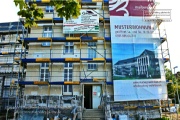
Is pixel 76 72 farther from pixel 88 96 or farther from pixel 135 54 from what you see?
pixel 135 54

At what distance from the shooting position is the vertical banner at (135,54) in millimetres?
14570

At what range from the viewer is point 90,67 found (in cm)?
1544

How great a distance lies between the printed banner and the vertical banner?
52.3 inches

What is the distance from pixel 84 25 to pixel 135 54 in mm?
4647

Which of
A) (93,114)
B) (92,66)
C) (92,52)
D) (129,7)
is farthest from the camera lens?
(129,7)

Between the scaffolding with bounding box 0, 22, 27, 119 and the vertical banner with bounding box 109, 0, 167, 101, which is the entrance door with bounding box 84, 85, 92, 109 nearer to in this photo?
the vertical banner with bounding box 109, 0, 167, 101

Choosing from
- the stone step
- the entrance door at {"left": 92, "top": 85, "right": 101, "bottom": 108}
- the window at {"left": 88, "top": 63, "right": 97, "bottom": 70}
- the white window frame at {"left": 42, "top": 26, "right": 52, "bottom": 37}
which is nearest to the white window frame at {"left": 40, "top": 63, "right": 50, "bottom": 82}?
the white window frame at {"left": 42, "top": 26, "right": 52, "bottom": 37}

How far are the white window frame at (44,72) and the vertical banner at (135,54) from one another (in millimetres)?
5196

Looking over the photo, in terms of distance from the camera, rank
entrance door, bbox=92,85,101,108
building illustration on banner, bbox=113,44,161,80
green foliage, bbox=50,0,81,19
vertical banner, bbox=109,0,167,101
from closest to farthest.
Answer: green foliage, bbox=50,0,81,19 < vertical banner, bbox=109,0,167,101 < building illustration on banner, bbox=113,44,161,80 < entrance door, bbox=92,85,101,108

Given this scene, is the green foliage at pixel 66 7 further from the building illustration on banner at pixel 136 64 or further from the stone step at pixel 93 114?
the building illustration on banner at pixel 136 64

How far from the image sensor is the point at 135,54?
15.4m

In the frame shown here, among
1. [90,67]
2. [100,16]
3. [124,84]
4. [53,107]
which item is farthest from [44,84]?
[100,16]

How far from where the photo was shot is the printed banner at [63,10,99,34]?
15711 mm

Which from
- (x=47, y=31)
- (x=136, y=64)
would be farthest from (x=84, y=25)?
(x=136, y=64)
